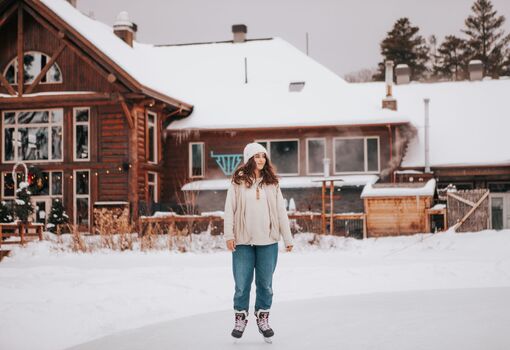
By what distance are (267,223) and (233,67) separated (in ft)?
78.5

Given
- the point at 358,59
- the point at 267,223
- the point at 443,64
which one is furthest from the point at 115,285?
the point at 358,59

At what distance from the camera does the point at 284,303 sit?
9289mm

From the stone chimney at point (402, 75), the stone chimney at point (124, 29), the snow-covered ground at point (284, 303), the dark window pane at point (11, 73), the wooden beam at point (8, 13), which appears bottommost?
the snow-covered ground at point (284, 303)

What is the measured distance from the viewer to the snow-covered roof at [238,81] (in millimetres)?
25500

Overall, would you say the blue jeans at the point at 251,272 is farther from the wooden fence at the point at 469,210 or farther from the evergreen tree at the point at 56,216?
the evergreen tree at the point at 56,216

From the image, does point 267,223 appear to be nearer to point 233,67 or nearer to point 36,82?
point 36,82

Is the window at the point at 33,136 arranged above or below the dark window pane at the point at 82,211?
above

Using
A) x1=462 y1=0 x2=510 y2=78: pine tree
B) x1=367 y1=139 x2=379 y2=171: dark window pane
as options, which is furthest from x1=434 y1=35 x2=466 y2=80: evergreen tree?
x1=367 y1=139 x2=379 y2=171: dark window pane

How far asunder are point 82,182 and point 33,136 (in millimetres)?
2452

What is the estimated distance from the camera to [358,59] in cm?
6344

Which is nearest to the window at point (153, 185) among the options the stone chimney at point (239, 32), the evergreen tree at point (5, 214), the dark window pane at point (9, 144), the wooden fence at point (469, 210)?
the dark window pane at point (9, 144)

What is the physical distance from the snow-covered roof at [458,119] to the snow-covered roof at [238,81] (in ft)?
6.06

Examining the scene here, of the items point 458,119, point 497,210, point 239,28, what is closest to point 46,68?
point 239,28

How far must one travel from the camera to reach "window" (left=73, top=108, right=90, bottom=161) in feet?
80.3
